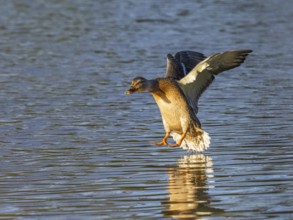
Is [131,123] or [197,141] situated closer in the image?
[197,141]

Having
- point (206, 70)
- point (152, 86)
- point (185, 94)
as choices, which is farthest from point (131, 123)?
point (206, 70)

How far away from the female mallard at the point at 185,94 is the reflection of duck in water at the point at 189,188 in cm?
25

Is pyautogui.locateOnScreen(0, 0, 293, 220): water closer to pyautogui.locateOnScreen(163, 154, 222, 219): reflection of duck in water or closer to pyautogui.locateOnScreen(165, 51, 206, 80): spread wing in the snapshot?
pyautogui.locateOnScreen(163, 154, 222, 219): reflection of duck in water

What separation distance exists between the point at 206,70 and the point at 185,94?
0.40 metres

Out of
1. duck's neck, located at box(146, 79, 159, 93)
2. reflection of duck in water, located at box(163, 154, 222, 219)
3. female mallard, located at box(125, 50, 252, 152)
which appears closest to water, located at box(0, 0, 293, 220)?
reflection of duck in water, located at box(163, 154, 222, 219)

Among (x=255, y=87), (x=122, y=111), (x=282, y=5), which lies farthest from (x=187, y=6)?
(x=122, y=111)

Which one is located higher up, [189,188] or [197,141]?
[197,141]

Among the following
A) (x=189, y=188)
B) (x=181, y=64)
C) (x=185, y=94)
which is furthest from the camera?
(x=181, y=64)

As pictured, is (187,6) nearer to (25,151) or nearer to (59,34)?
(59,34)

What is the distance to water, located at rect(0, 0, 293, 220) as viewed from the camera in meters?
8.57

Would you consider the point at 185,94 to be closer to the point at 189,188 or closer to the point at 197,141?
the point at 197,141

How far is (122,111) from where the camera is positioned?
43.9ft

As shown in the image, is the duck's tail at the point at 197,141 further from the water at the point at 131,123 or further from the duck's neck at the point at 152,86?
the duck's neck at the point at 152,86

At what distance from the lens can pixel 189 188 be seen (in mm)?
9242
